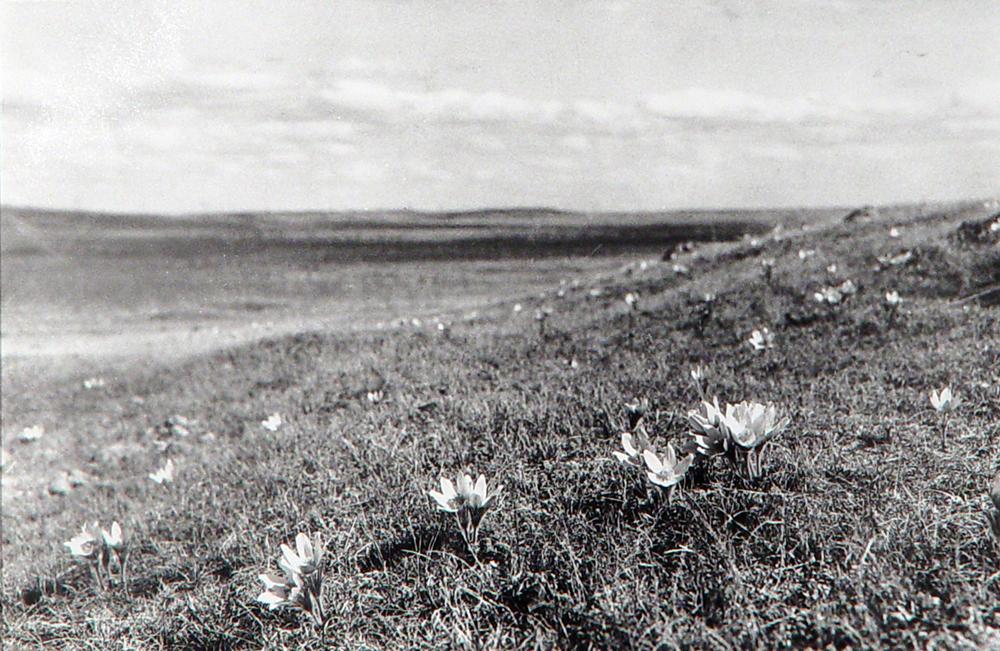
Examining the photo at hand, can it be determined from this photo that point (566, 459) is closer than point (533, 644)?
No

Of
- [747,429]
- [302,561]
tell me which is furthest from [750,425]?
[302,561]

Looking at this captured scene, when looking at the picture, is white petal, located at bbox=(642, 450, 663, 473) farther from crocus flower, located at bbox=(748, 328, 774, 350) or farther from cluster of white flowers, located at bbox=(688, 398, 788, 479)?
crocus flower, located at bbox=(748, 328, 774, 350)

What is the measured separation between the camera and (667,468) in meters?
2.43

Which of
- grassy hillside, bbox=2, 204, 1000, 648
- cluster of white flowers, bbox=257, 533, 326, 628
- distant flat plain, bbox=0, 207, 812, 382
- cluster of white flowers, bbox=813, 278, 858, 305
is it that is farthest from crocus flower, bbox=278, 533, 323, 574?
distant flat plain, bbox=0, 207, 812, 382

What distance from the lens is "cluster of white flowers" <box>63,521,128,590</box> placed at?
3.11 m

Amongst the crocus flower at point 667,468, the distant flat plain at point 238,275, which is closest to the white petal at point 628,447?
the crocus flower at point 667,468

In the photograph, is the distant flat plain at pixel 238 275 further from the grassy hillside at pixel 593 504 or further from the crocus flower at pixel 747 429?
the crocus flower at pixel 747 429

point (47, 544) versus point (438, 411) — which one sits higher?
point (438, 411)

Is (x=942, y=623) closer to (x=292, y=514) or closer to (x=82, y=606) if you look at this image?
(x=292, y=514)

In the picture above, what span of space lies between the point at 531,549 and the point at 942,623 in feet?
3.86

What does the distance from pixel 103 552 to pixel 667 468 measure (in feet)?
8.66

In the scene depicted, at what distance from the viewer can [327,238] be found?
4931cm

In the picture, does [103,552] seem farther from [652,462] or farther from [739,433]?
[739,433]

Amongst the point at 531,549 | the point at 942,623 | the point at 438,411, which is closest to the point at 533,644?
the point at 531,549
